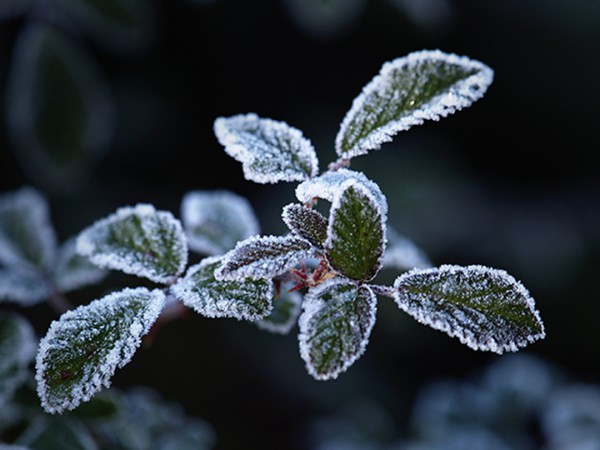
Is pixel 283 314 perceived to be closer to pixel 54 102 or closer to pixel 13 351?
pixel 13 351

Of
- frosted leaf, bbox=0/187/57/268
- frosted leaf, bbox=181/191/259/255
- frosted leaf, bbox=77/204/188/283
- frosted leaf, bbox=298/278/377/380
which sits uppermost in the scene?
frosted leaf, bbox=298/278/377/380

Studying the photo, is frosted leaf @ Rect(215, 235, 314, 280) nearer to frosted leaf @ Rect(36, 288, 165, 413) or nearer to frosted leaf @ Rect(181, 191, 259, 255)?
frosted leaf @ Rect(36, 288, 165, 413)

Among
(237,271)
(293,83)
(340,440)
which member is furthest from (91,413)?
(293,83)

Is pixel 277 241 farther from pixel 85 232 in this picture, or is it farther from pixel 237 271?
pixel 85 232

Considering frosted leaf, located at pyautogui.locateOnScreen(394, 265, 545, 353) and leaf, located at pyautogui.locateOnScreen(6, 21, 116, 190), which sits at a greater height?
frosted leaf, located at pyautogui.locateOnScreen(394, 265, 545, 353)

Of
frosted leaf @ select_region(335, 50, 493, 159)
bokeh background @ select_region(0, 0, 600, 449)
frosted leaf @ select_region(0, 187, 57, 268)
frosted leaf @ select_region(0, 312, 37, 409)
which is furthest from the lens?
bokeh background @ select_region(0, 0, 600, 449)

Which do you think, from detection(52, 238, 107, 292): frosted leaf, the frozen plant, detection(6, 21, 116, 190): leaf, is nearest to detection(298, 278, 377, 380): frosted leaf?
the frozen plant
